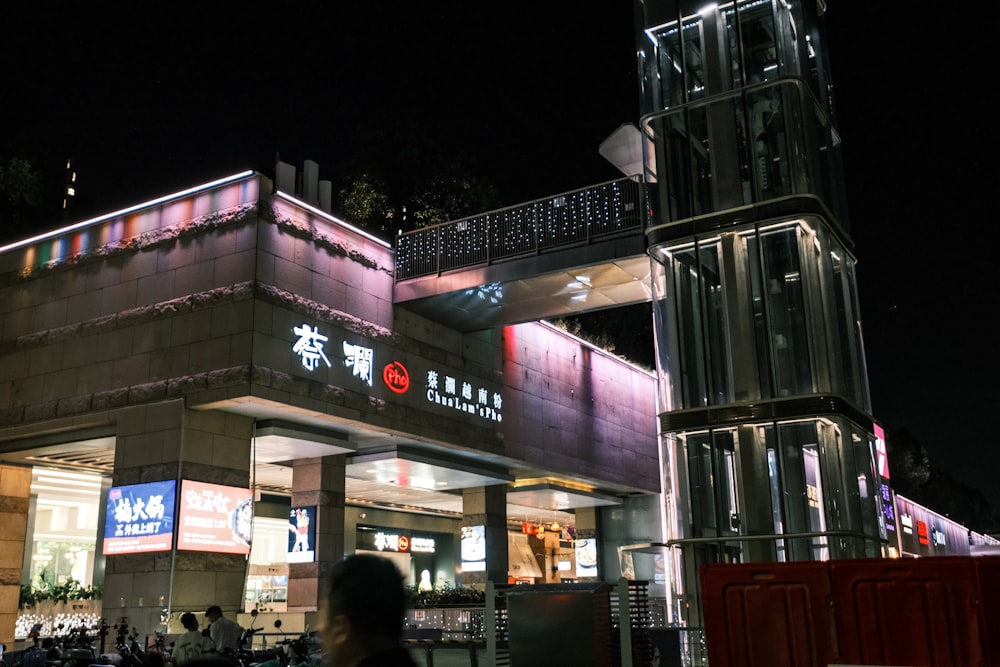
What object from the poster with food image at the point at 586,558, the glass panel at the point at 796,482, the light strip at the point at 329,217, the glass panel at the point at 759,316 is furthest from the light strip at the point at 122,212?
the poster with food image at the point at 586,558

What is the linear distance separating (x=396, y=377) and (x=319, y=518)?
340cm

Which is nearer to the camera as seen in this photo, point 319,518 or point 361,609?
point 361,609

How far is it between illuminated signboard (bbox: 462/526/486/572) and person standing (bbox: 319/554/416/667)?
2238 cm

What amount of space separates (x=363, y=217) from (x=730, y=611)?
24.2m

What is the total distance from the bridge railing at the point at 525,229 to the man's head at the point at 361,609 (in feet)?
50.6

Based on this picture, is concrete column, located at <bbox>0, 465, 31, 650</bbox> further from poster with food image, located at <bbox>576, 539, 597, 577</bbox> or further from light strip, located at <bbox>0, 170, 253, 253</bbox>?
poster with food image, located at <bbox>576, 539, 597, 577</bbox>

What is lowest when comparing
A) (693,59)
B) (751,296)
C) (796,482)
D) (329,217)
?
(796,482)

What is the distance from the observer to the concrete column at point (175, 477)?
52.2ft

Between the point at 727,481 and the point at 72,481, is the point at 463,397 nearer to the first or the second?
the point at 72,481

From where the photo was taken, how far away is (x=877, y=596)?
21.4 ft

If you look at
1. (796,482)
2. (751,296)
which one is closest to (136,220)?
(751,296)

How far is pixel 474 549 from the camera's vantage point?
24766 millimetres

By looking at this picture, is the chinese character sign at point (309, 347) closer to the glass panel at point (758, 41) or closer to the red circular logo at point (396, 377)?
the red circular logo at point (396, 377)

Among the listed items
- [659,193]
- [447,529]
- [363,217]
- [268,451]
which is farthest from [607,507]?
[659,193]
